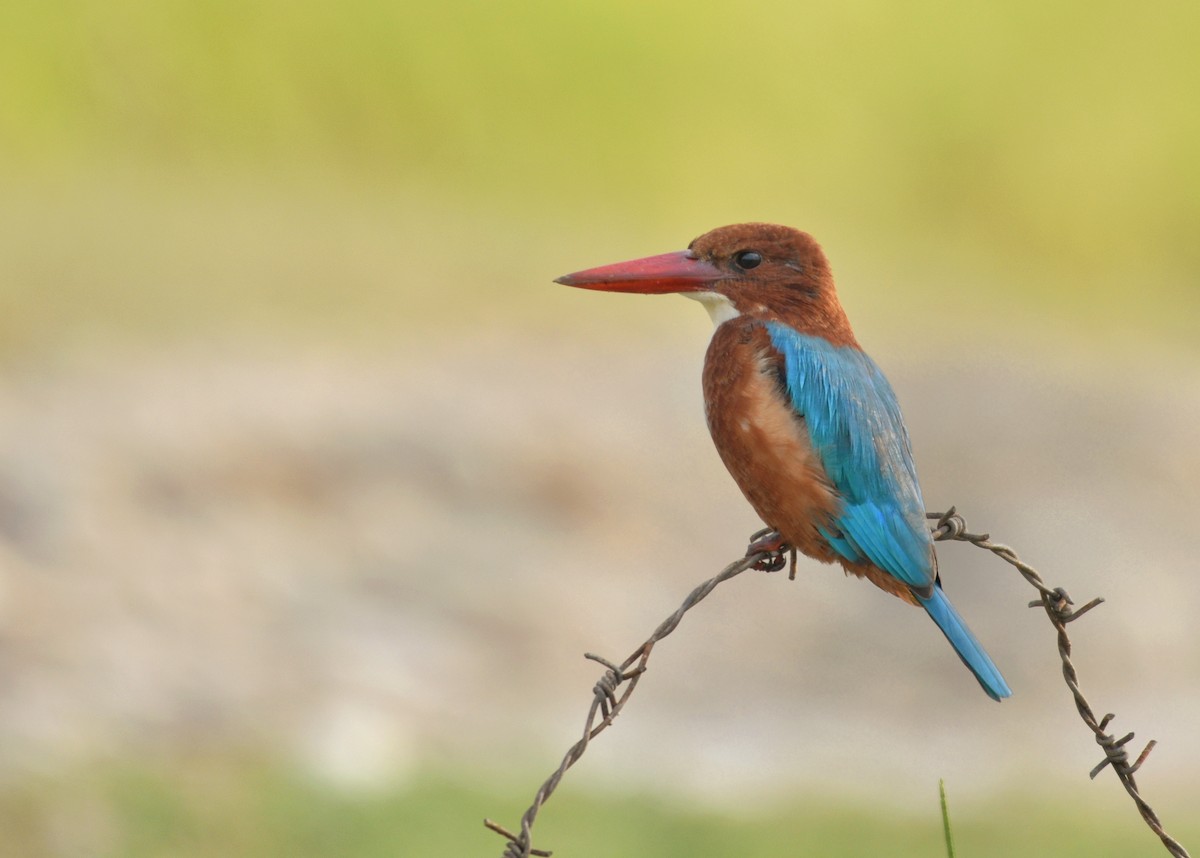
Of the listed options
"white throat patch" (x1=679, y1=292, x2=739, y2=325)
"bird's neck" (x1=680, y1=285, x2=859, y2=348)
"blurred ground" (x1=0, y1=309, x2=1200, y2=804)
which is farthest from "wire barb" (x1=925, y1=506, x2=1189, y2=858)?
"blurred ground" (x1=0, y1=309, x2=1200, y2=804)

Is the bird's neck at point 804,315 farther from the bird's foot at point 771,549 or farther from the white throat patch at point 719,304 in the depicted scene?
the bird's foot at point 771,549

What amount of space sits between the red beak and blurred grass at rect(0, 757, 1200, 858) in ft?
8.07

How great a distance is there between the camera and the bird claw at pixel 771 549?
8.36 ft

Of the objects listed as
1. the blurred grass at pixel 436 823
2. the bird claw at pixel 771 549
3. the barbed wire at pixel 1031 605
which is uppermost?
the blurred grass at pixel 436 823

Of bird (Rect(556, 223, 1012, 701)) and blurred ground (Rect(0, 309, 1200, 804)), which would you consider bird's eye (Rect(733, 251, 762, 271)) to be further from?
blurred ground (Rect(0, 309, 1200, 804))

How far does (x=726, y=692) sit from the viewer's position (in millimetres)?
6777

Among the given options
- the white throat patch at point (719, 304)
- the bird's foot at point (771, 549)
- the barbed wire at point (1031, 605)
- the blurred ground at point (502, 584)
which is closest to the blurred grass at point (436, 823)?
the blurred ground at point (502, 584)

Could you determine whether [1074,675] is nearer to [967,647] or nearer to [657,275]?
[967,647]

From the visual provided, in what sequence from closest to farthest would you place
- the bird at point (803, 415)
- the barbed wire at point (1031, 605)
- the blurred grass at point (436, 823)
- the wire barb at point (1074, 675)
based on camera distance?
the barbed wire at point (1031, 605) → the wire barb at point (1074, 675) → the bird at point (803, 415) → the blurred grass at point (436, 823)

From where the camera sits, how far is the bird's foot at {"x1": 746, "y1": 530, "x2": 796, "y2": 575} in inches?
100

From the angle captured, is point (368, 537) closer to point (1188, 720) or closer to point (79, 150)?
point (1188, 720)

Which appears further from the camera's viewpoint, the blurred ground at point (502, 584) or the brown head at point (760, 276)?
the blurred ground at point (502, 584)

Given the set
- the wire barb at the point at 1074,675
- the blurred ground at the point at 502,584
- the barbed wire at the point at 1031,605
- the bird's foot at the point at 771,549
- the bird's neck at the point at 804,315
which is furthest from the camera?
the blurred ground at the point at 502,584

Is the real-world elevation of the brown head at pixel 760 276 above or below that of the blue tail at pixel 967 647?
above
